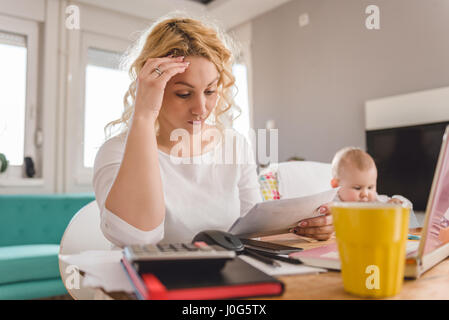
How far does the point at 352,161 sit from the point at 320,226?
3.41 ft

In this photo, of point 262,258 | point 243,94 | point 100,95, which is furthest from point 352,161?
point 100,95

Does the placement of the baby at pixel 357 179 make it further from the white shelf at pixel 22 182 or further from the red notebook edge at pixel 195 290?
the white shelf at pixel 22 182

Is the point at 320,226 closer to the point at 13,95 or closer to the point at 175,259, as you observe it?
the point at 175,259

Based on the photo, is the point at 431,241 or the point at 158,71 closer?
the point at 431,241

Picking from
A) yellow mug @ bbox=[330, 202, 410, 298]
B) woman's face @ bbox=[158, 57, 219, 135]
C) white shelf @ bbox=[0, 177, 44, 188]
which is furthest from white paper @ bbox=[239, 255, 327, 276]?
white shelf @ bbox=[0, 177, 44, 188]

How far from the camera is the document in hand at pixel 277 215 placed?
757 mm

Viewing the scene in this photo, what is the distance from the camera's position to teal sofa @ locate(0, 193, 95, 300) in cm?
226

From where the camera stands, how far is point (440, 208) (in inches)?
24.3

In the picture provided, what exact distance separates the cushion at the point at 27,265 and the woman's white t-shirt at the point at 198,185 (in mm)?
1698

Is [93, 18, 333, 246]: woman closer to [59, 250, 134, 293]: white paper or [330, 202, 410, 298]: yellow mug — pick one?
[59, 250, 134, 293]: white paper

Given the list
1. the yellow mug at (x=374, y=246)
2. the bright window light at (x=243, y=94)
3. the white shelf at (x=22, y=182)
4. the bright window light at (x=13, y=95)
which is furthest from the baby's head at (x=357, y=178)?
the bright window light at (x=13, y=95)

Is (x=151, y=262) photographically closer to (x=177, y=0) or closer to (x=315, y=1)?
(x=315, y=1)

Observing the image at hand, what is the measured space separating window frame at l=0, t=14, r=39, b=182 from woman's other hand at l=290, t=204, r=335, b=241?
11.7ft
